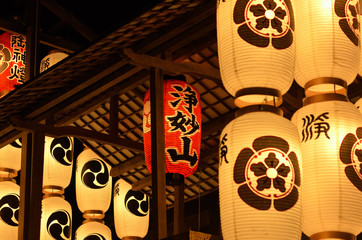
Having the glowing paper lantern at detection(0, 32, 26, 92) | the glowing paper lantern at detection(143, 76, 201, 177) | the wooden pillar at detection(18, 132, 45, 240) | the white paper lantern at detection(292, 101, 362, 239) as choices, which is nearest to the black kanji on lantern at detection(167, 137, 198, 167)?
the glowing paper lantern at detection(143, 76, 201, 177)

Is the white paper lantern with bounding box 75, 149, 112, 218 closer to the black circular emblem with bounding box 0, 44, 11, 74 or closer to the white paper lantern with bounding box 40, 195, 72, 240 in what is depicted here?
the white paper lantern with bounding box 40, 195, 72, 240

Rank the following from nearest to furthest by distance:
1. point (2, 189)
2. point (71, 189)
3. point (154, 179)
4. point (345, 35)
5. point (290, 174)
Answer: point (290, 174)
point (345, 35)
point (154, 179)
point (2, 189)
point (71, 189)

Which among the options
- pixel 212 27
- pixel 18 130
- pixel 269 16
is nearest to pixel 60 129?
pixel 18 130

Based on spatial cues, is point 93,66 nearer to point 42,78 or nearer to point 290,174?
point 42,78

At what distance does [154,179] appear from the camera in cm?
615

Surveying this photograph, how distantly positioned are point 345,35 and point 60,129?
11.8 feet

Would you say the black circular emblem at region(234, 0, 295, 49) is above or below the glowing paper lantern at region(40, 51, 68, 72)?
below

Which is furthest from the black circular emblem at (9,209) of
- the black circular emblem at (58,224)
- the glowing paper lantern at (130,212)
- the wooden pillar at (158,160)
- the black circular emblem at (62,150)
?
the wooden pillar at (158,160)

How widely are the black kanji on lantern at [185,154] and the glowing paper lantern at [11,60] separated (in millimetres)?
3157

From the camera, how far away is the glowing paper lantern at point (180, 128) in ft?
22.8

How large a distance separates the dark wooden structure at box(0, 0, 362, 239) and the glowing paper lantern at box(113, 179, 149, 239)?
0.58 ft

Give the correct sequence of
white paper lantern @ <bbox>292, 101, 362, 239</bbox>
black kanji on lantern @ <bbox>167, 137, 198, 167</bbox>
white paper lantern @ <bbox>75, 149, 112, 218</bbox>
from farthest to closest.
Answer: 1. white paper lantern @ <bbox>75, 149, 112, 218</bbox>
2. black kanji on lantern @ <bbox>167, 137, 198, 167</bbox>
3. white paper lantern @ <bbox>292, 101, 362, 239</bbox>

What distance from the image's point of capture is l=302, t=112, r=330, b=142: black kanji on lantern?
4828mm

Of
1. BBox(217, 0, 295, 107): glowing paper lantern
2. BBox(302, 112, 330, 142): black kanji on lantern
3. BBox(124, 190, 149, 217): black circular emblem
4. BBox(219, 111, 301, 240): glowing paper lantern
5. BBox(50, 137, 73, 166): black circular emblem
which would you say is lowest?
BBox(219, 111, 301, 240): glowing paper lantern
